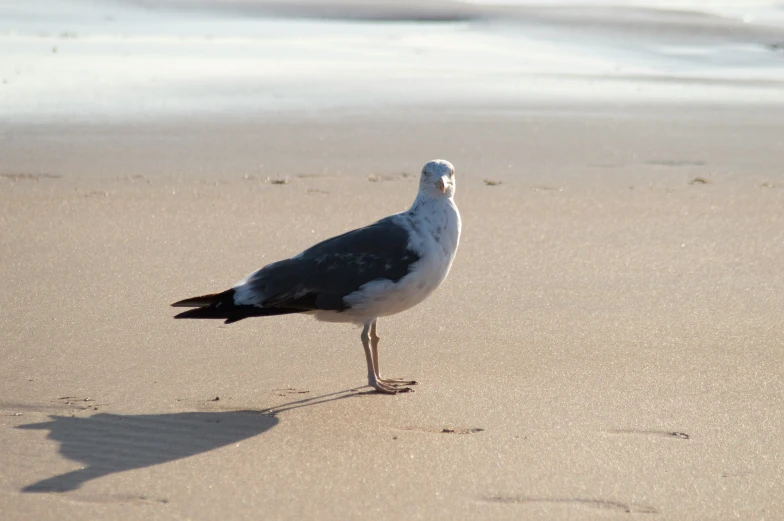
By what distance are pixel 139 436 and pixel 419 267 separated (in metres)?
1.37

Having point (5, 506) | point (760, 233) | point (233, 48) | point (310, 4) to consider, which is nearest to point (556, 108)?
point (760, 233)

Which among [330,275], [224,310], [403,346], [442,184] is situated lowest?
[403,346]

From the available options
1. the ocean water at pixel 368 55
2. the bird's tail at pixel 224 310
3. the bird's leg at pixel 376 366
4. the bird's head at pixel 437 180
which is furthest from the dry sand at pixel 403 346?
the ocean water at pixel 368 55

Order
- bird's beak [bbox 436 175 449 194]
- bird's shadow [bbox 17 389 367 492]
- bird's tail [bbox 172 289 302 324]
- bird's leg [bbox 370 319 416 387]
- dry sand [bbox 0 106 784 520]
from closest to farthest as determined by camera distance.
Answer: dry sand [bbox 0 106 784 520], bird's shadow [bbox 17 389 367 492], bird's tail [bbox 172 289 302 324], bird's leg [bbox 370 319 416 387], bird's beak [bbox 436 175 449 194]

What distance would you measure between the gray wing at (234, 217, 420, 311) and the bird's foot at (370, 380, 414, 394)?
1.16 ft

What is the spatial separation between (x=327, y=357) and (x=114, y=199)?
330 centimetres

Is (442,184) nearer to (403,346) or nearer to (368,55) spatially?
(403,346)

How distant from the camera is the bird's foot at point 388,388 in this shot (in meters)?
4.66

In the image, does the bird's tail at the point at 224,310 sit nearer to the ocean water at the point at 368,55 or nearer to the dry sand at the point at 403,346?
the dry sand at the point at 403,346

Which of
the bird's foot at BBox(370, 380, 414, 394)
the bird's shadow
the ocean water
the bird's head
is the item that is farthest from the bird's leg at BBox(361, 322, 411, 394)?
the ocean water

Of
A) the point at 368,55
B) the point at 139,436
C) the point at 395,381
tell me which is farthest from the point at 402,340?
the point at 368,55

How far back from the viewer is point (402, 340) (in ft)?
17.6

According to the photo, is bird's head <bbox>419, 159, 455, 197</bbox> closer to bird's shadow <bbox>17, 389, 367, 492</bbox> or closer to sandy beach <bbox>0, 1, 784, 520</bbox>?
sandy beach <bbox>0, 1, 784, 520</bbox>

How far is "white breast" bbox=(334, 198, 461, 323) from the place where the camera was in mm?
4723
